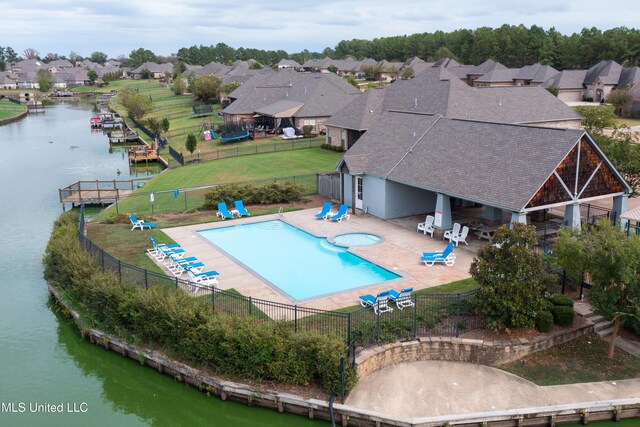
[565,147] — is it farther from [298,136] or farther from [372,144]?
[298,136]

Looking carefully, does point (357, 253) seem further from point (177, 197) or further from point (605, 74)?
point (605, 74)

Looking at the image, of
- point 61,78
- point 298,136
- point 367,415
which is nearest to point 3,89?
point 61,78

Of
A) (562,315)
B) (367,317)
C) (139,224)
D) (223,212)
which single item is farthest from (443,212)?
(139,224)

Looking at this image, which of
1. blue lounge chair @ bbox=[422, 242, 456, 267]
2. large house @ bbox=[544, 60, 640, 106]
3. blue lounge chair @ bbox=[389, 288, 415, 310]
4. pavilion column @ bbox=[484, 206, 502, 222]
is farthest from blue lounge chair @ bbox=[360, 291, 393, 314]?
large house @ bbox=[544, 60, 640, 106]

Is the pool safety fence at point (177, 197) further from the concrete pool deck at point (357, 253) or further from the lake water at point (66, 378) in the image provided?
the lake water at point (66, 378)

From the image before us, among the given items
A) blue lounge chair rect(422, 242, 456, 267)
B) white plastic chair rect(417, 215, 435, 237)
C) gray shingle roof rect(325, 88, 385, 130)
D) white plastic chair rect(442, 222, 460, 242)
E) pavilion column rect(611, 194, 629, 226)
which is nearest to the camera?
blue lounge chair rect(422, 242, 456, 267)

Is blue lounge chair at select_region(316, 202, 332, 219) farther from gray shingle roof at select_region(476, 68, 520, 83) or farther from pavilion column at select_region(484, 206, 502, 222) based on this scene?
gray shingle roof at select_region(476, 68, 520, 83)
